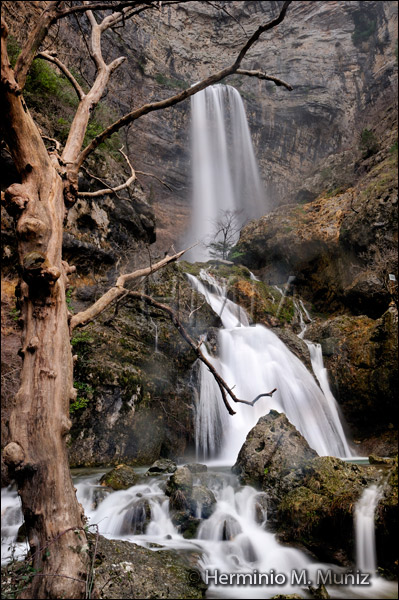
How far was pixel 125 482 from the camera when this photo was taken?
6980 mm

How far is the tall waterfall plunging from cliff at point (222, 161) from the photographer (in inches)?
1369

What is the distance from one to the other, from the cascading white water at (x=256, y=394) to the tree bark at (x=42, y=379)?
8.51 meters

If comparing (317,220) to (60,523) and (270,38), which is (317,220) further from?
(270,38)

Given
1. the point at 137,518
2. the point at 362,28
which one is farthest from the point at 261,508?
the point at 362,28

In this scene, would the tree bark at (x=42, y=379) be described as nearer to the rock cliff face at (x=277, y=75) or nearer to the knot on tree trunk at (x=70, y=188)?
the knot on tree trunk at (x=70, y=188)

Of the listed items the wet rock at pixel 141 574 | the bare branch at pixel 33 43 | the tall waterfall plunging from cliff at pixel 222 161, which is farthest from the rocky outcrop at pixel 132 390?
the tall waterfall plunging from cliff at pixel 222 161

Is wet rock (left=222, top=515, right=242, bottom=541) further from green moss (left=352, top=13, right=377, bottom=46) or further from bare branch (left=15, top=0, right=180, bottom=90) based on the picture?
green moss (left=352, top=13, right=377, bottom=46)

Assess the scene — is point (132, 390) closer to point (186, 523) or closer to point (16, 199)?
point (186, 523)

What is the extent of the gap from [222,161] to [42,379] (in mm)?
37502

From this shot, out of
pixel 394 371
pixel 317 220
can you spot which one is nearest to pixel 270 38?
pixel 317 220

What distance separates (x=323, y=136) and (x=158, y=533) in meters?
38.9

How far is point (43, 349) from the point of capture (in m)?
2.43

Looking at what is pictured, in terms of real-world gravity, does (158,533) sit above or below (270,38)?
below

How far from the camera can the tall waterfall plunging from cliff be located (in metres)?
34.8
